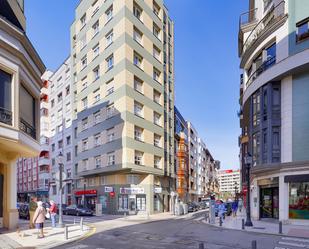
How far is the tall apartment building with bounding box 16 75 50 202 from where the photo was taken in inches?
2544

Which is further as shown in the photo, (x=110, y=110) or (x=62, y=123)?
(x=62, y=123)

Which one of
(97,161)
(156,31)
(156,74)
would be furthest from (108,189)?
(156,31)

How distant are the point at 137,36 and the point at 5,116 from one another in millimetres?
28405

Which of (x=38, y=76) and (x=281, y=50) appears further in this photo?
(x=281, y=50)

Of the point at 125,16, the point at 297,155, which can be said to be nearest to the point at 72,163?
the point at 125,16

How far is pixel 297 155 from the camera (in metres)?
22.9

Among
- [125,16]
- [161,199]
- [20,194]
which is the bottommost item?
[20,194]

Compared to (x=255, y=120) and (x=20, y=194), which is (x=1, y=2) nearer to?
(x=255, y=120)

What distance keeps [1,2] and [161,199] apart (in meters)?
31.7

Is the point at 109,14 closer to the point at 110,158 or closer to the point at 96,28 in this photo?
the point at 96,28

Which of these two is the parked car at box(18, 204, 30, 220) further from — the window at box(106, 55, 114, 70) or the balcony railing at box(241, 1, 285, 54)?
the balcony railing at box(241, 1, 285, 54)

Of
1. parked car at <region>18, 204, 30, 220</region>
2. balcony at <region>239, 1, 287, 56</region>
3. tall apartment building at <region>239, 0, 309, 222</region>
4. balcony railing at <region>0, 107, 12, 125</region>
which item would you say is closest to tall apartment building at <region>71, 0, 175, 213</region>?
parked car at <region>18, 204, 30, 220</region>

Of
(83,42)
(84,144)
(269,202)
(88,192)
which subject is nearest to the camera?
(269,202)

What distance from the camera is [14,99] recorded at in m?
16.0
